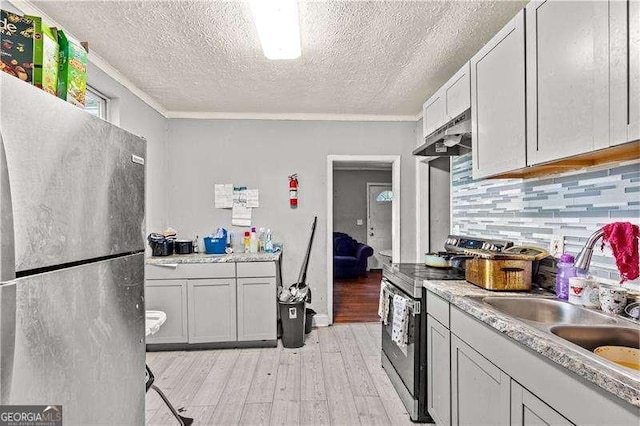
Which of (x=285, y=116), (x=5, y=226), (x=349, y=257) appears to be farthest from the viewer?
(x=349, y=257)

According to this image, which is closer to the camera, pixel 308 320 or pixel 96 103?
pixel 96 103

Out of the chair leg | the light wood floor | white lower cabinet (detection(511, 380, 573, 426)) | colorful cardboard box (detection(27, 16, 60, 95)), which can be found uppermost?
colorful cardboard box (detection(27, 16, 60, 95))

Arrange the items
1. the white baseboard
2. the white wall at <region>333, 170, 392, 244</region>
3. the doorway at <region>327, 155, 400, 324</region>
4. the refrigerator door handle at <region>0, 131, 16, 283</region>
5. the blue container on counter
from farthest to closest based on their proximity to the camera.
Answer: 1. the white wall at <region>333, 170, 392, 244</region>
2. the doorway at <region>327, 155, 400, 324</region>
3. the white baseboard
4. the blue container on counter
5. the refrigerator door handle at <region>0, 131, 16, 283</region>

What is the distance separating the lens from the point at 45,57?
969mm

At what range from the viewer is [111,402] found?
1066 mm

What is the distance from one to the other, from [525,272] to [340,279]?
16.9 ft

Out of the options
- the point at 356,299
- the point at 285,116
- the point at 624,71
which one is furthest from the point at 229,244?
the point at 624,71

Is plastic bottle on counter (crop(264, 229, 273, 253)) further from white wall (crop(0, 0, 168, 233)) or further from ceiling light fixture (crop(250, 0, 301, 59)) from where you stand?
ceiling light fixture (crop(250, 0, 301, 59))

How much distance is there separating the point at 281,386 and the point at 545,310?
1.90m

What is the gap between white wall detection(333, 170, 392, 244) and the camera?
7.78 metres

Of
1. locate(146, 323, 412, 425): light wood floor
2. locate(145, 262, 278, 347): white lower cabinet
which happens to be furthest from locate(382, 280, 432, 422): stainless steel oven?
Answer: locate(145, 262, 278, 347): white lower cabinet

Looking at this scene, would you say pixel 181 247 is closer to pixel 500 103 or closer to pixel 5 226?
pixel 5 226

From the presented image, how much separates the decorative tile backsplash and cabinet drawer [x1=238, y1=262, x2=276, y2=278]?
1.85 meters

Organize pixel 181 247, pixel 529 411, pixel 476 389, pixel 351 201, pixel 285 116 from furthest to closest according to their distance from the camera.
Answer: pixel 351 201 < pixel 285 116 < pixel 181 247 < pixel 476 389 < pixel 529 411
